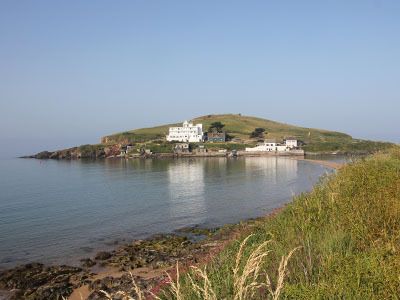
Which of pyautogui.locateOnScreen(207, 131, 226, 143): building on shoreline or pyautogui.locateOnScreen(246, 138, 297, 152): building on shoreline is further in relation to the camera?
pyautogui.locateOnScreen(207, 131, 226, 143): building on shoreline

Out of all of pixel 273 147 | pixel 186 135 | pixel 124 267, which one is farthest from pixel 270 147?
pixel 124 267

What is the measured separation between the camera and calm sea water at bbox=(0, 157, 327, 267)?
31538 millimetres

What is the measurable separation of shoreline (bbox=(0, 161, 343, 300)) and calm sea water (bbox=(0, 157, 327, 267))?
7.26 feet

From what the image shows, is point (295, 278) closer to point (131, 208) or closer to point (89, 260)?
point (89, 260)

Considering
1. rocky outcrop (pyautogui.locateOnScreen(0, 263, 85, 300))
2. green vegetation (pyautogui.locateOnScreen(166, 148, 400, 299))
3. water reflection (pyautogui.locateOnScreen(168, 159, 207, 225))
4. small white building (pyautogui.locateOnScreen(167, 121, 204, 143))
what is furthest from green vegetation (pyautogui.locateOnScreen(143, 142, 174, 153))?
green vegetation (pyautogui.locateOnScreen(166, 148, 400, 299))

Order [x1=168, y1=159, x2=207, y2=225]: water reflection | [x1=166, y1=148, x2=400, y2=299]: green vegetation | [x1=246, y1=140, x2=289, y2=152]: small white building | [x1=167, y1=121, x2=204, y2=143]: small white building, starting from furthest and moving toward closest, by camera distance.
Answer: [x1=167, y1=121, x2=204, y2=143]: small white building < [x1=246, y1=140, x2=289, y2=152]: small white building < [x1=168, y1=159, x2=207, y2=225]: water reflection < [x1=166, y1=148, x2=400, y2=299]: green vegetation

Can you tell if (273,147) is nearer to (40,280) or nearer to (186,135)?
(186,135)

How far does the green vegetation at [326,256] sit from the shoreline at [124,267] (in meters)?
6.00

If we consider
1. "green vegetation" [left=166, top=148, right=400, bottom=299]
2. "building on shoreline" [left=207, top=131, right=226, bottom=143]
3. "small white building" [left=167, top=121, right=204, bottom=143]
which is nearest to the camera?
"green vegetation" [left=166, top=148, right=400, bottom=299]

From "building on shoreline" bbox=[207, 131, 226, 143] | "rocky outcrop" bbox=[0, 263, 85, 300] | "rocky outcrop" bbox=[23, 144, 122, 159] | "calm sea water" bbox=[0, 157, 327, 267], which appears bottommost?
"rocky outcrop" bbox=[0, 263, 85, 300]

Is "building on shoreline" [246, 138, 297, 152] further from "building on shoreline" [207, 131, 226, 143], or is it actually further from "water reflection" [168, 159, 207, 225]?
"water reflection" [168, 159, 207, 225]

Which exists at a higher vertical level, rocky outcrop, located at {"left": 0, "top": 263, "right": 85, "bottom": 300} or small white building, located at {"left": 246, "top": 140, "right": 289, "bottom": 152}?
small white building, located at {"left": 246, "top": 140, "right": 289, "bottom": 152}

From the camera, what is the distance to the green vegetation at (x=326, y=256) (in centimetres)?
534

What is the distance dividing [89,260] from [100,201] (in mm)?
26989
